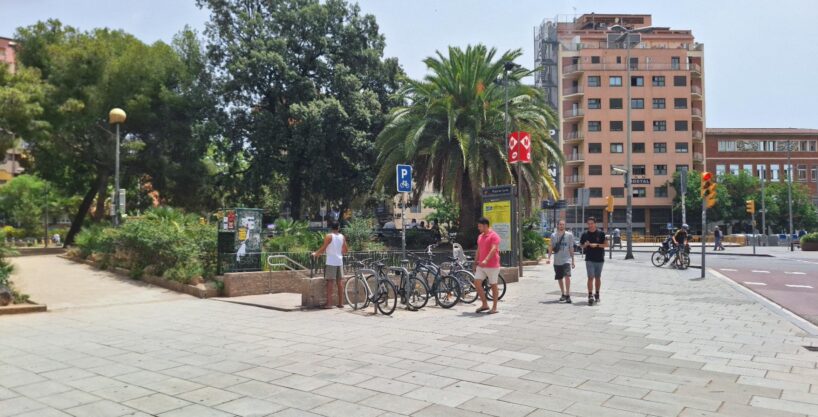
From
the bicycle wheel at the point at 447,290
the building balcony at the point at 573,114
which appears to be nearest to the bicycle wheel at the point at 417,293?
the bicycle wheel at the point at 447,290

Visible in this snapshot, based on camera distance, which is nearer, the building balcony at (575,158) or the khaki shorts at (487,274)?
the khaki shorts at (487,274)

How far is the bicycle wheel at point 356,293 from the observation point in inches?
454

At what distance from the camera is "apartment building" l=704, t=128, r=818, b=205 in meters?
81.2

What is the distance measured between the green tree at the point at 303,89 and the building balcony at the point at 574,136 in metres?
45.8

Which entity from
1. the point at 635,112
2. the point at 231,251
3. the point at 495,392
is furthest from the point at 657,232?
the point at 495,392

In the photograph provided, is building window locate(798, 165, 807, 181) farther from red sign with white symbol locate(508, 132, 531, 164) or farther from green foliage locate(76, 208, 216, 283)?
green foliage locate(76, 208, 216, 283)

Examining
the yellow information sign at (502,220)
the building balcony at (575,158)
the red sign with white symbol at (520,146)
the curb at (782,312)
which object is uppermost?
the building balcony at (575,158)

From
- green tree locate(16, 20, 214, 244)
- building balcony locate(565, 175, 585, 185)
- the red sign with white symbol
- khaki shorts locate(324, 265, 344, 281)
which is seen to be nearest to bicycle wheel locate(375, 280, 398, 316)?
khaki shorts locate(324, 265, 344, 281)

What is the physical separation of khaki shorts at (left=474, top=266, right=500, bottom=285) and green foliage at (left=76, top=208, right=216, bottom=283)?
7.05 m

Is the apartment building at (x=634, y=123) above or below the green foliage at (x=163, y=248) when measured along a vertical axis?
above

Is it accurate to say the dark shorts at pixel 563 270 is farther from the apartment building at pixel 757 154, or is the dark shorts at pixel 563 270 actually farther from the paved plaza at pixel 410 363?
the apartment building at pixel 757 154

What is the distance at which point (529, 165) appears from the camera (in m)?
23.9

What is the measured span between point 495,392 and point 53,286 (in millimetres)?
13089

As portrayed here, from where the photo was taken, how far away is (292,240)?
60.1 feet
